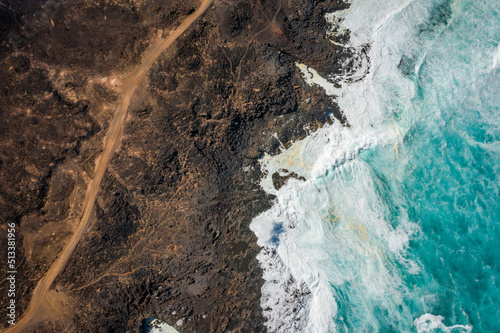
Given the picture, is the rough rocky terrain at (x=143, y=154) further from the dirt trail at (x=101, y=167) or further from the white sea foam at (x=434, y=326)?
the white sea foam at (x=434, y=326)

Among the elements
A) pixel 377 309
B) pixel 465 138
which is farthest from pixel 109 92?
pixel 465 138

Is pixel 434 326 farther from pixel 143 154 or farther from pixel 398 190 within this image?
pixel 143 154

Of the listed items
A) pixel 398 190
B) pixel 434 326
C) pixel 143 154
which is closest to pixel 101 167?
pixel 143 154

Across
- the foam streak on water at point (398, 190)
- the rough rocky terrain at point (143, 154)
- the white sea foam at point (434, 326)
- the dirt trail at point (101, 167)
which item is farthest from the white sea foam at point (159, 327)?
the white sea foam at point (434, 326)

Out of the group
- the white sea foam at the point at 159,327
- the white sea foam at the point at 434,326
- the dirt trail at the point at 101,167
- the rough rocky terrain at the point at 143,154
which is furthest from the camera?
the white sea foam at the point at 434,326

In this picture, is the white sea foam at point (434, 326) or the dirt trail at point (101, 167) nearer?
the dirt trail at point (101, 167)

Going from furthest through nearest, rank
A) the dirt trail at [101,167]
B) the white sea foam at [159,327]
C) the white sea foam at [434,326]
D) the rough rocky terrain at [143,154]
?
the white sea foam at [434,326] → the white sea foam at [159,327] → the rough rocky terrain at [143,154] → the dirt trail at [101,167]

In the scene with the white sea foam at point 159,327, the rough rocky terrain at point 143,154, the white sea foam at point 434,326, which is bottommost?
the white sea foam at point 434,326

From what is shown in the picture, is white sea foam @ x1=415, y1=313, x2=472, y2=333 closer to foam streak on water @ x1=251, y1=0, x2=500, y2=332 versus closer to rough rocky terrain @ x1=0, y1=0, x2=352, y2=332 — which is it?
foam streak on water @ x1=251, y1=0, x2=500, y2=332
